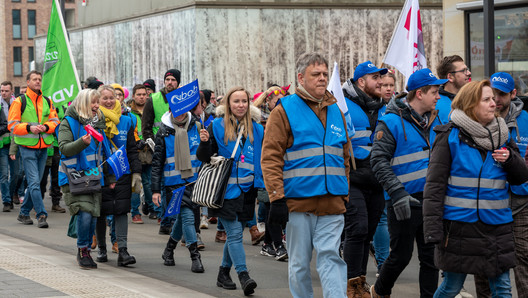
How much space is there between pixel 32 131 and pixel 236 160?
18.7ft

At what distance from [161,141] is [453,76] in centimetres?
357

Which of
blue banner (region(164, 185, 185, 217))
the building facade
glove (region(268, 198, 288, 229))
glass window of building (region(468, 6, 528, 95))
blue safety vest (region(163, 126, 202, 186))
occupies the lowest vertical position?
blue banner (region(164, 185, 185, 217))

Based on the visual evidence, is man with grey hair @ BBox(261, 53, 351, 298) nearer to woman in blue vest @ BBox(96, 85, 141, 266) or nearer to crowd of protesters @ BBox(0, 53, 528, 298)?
crowd of protesters @ BBox(0, 53, 528, 298)

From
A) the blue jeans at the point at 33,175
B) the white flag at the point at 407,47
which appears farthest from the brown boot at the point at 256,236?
the blue jeans at the point at 33,175

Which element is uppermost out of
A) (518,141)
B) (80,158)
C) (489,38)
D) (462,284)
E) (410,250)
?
(489,38)

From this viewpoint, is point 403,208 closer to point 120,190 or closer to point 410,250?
point 410,250

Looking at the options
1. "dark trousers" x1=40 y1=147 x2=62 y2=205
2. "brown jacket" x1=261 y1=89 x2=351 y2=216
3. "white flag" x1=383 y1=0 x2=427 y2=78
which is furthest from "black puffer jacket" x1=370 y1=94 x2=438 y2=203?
"dark trousers" x1=40 y1=147 x2=62 y2=205

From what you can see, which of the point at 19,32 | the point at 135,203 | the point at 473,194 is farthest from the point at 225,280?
the point at 19,32

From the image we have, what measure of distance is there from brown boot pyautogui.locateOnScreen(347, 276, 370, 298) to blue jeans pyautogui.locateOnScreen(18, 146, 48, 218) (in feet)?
21.4

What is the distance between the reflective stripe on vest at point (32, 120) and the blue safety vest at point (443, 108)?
24.3ft

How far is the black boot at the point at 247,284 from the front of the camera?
7984mm

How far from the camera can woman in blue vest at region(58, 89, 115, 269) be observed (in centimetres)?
938

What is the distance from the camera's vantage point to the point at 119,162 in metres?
9.57

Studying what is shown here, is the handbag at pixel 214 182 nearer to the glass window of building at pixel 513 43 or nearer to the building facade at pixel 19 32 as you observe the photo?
the glass window of building at pixel 513 43
